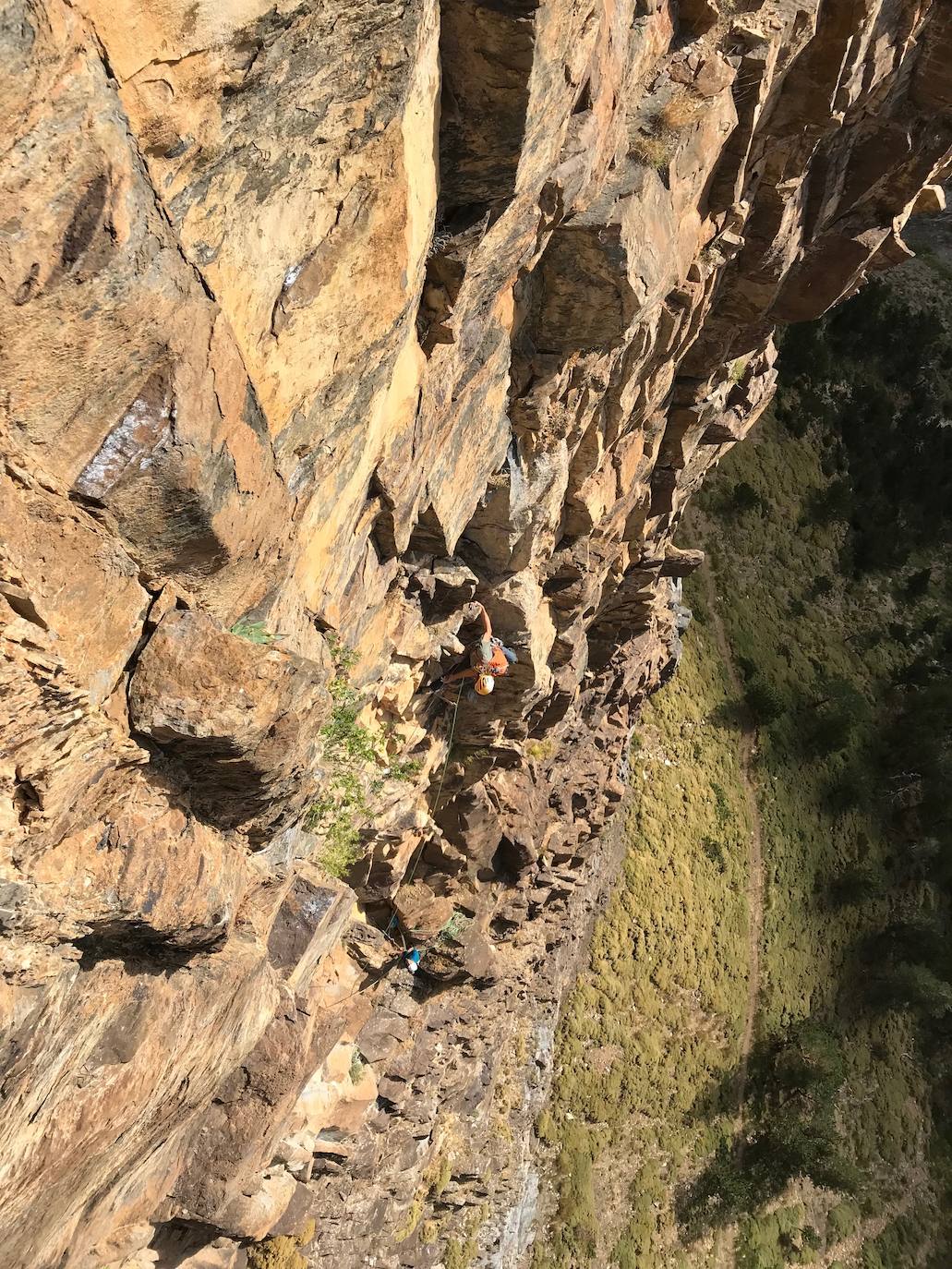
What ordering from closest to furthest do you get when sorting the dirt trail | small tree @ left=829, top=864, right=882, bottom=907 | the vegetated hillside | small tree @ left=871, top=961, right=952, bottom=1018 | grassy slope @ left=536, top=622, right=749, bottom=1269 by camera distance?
1. grassy slope @ left=536, top=622, right=749, bottom=1269
2. the vegetated hillside
3. the dirt trail
4. small tree @ left=871, top=961, right=952, bottom=1018
5. small tree @ left=829, top=864, right=882, bottom=907

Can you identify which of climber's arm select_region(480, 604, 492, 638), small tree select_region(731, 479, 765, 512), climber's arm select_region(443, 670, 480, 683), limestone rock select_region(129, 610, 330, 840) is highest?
small tree select_region(731, 479, 765, 512)

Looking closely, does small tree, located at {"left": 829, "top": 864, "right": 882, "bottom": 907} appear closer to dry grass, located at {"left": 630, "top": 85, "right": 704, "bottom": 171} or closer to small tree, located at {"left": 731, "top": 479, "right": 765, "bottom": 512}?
small tree, located at {"left": 731, "top": 479, "right": 765, "bottom": 512}

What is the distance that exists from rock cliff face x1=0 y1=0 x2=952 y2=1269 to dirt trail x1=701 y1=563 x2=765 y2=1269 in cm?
1158

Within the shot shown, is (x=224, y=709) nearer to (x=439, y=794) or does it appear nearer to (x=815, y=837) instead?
(x=439, y=794)

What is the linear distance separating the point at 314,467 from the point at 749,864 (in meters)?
21.3

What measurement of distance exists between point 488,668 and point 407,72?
7250mm

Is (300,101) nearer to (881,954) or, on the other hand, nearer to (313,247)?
(313,247)

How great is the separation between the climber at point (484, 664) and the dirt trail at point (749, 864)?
15.3 m

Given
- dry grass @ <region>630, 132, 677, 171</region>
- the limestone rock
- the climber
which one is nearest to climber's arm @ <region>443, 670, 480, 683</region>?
the climber

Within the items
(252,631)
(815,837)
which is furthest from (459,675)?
(815,837)

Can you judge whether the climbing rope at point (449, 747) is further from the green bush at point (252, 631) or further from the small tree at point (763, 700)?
the small tree at point (763, 700)

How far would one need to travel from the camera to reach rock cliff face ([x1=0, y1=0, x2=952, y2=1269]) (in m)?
3.88

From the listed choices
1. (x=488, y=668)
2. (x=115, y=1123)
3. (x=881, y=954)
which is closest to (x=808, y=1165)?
(x=881, y=954)

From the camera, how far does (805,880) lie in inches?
991
